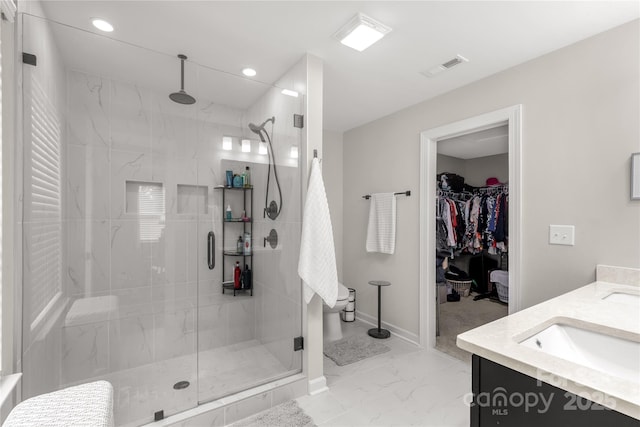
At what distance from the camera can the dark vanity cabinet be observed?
0.67m

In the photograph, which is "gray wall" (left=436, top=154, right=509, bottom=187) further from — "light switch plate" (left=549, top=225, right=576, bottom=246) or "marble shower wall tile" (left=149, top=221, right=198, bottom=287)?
"marble shower wall tile" (left=149, top=221, right=198, bottom=287)

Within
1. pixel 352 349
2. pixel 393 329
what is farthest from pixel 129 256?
pixel 393 329

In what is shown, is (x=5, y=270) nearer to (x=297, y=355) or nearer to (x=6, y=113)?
(x=6, y=113)

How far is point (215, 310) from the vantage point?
221 centimetres

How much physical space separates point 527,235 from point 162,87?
106 inches

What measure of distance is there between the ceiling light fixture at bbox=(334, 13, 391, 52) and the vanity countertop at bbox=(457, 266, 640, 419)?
5.36 feet

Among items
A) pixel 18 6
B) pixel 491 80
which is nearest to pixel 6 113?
pixel 18 6

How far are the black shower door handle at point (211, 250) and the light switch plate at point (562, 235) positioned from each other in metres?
2.30

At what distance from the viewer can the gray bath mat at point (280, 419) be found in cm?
172

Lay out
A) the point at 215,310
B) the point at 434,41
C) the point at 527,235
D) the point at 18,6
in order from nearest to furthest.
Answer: the point at 18,6
the point at 434,41
the point at 527,235
the point at 215,310

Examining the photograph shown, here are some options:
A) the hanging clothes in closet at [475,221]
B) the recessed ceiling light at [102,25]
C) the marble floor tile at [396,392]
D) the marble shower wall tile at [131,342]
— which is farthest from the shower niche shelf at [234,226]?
the hanging clothes in closet at [475,221]

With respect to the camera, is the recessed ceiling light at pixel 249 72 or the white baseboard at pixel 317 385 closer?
the white baseboard at pixel 317 385

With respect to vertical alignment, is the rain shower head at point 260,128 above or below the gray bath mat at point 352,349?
above

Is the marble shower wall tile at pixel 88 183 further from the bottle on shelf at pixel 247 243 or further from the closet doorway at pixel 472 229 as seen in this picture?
the closet doorway at pixel 472 229
